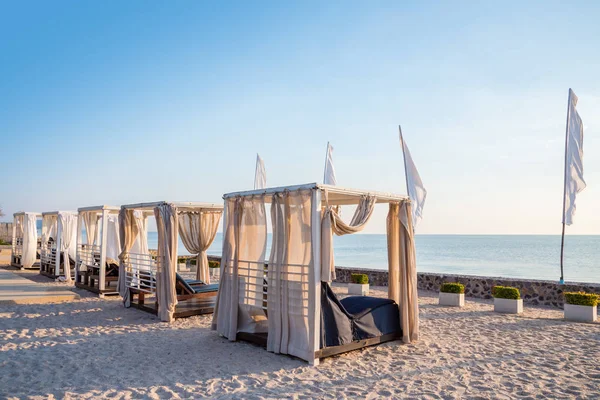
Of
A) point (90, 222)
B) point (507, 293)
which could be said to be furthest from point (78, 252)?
point (507, 293)

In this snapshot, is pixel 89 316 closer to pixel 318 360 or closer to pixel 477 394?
pixel 318 360

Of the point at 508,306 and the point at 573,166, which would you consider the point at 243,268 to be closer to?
the point at 508,306

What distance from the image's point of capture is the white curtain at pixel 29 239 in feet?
51.0

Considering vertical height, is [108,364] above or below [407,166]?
below

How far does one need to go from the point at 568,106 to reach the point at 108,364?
10672mm

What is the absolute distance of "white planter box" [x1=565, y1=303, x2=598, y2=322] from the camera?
7738 millimetres

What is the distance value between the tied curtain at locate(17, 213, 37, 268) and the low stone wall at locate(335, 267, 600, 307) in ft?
39.6

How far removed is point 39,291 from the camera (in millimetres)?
10180

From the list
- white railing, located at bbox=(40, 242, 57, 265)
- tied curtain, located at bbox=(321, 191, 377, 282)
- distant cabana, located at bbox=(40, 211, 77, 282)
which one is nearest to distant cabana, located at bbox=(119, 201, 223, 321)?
distant cabana, located at bbox=(40, 211, 77, 282)

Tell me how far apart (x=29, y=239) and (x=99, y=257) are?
605 cm

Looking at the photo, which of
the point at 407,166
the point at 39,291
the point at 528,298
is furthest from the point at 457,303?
the point at 39,291

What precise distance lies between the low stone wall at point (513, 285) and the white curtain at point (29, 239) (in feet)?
39.6

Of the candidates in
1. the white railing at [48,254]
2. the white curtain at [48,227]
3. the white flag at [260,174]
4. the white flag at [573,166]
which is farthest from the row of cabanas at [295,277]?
the white curtain at [48,227]

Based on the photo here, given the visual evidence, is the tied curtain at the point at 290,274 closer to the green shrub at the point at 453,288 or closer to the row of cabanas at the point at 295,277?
the row of cabanas at the point at 295,277
